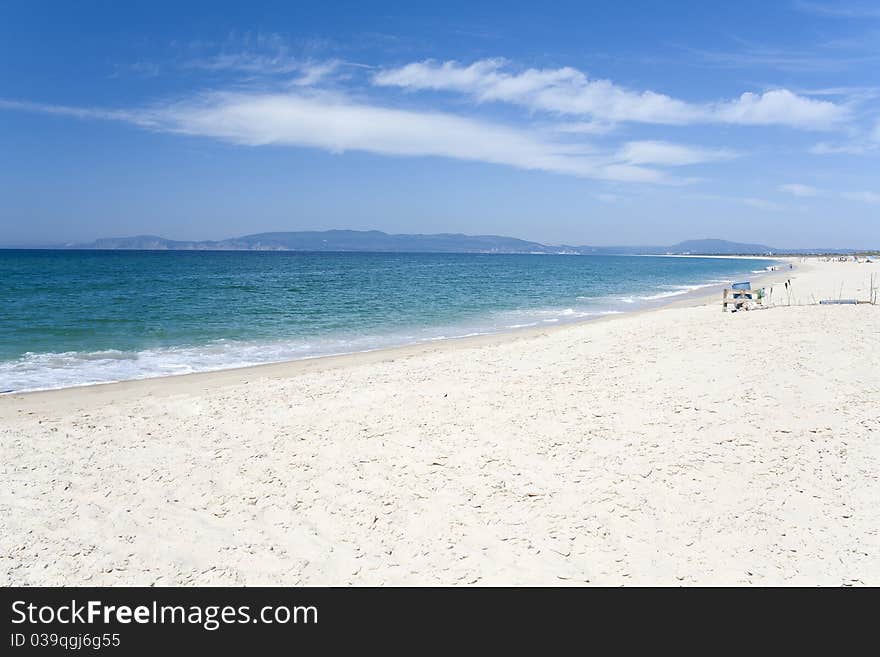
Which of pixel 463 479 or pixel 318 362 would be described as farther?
pixel 318 362

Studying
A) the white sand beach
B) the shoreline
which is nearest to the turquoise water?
the shoreline

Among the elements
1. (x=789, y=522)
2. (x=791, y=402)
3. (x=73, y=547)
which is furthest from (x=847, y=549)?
(x=73, y=547)

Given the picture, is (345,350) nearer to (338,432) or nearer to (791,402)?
(338,432)

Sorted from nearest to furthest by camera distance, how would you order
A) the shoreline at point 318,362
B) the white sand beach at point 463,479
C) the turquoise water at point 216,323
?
the white sand beach at point 463,479 → the shoreline at point 318,362 → the turquoise water at point 216,323

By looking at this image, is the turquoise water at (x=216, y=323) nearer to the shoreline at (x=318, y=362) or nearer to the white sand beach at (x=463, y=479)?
the shoreline at (x=318, y=362)

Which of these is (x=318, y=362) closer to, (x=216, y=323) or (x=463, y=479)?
(x=463, y=479)

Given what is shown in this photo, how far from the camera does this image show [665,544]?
15.5 ft

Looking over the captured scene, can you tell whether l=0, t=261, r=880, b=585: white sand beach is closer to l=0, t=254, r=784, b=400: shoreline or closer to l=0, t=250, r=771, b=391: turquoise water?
l=0, t=254, r=784, b=400: shoreline

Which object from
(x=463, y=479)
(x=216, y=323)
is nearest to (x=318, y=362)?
(x=463, y=479)

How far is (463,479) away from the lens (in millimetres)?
5992

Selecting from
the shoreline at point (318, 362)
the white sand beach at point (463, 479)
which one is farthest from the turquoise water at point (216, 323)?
the white sand beach at point (463, 479)

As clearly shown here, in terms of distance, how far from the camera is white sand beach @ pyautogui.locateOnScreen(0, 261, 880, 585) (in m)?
4.52

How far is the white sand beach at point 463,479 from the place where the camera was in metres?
4.52
